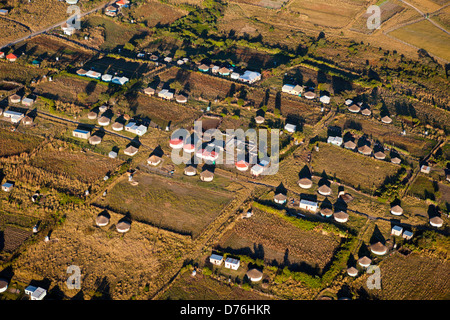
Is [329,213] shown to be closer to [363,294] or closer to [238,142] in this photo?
[363,294]

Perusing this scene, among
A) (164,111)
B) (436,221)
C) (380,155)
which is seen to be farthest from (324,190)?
(164,111)

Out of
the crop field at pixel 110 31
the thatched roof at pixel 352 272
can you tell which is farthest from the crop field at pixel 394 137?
the crop field at pixel 110 31

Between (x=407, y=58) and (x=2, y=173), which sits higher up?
(x=407, y=58)

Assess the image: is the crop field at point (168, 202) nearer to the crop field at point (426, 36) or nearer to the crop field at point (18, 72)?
the crop field at point (18, 72)

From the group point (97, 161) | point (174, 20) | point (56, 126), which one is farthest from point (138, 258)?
→ point (174, 20)

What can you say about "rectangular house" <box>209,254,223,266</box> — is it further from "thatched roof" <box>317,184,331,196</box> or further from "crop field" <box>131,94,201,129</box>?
"crop field" <box>131,94,201,129</box>

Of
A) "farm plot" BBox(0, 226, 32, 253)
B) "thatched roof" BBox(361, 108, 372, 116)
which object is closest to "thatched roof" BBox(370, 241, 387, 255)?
"thatched roof" BBox(361, 108, 372, 116)

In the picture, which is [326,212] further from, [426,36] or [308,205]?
[426,36]
